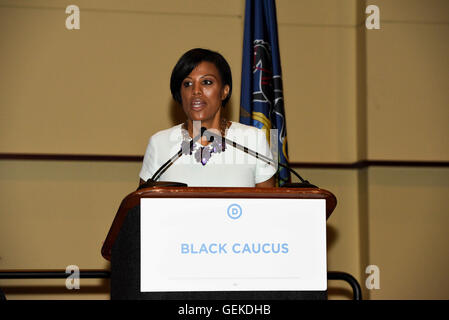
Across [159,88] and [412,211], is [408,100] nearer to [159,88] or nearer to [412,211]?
[412,211]

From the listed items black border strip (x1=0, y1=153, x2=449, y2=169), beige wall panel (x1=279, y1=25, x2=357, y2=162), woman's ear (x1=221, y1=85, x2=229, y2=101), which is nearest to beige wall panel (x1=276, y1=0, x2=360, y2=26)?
beige wall panel (x1=279, y1=25, x2=357, y2=162)

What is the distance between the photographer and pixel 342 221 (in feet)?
12.5

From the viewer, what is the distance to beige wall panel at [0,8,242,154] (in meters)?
3.63

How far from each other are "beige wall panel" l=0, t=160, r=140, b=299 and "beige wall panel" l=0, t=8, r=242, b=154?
16cm

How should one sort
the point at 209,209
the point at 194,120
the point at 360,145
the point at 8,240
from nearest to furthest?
the point at 209,209
the point at 194,120
the point at 8,240
the point at 360,145

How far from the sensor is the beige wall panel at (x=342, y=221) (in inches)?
149

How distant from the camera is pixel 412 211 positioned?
3682mm

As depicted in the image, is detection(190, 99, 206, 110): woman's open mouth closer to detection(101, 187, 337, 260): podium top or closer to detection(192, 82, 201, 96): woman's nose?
detection(192, 82, 201, 96): woman's nose

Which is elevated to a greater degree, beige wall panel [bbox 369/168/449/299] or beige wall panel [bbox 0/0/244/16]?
beige wall panel [bbox 0/0/244/16]

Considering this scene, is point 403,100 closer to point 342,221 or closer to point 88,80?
point 342,221

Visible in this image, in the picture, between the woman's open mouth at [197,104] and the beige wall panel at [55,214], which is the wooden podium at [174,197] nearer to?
the woman's open mouth at [197,104]

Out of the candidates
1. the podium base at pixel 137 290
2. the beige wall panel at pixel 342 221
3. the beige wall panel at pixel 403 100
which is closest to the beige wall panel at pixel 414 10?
the beige wall panel at pixel 403 100
